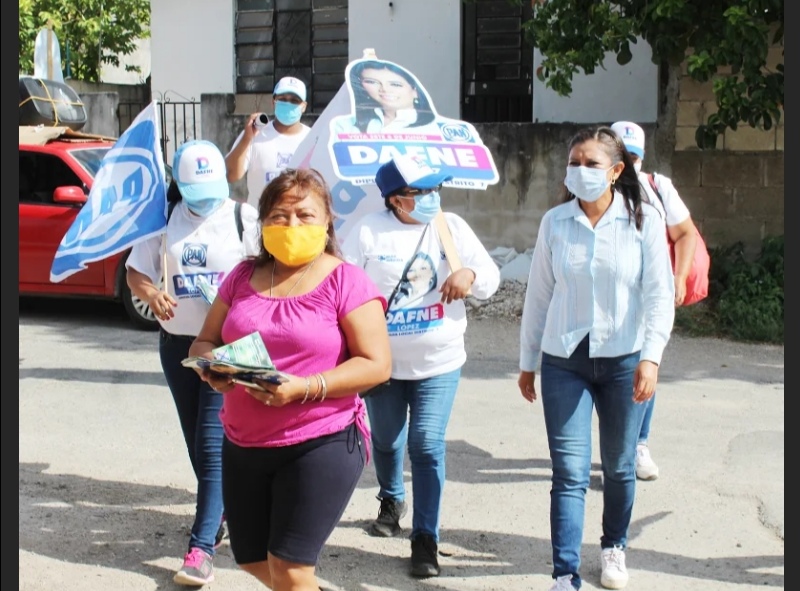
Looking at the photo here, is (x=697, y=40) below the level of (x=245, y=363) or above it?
above

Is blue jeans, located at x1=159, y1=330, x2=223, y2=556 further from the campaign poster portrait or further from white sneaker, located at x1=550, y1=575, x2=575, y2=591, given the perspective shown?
white sneaker, located at x1=550, y1=575, x2=575, y2=591

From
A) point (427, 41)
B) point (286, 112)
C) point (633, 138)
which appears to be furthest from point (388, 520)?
point (427, 41)

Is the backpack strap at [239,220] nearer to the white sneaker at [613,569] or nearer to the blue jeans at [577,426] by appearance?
the blue jeans at [577,426]

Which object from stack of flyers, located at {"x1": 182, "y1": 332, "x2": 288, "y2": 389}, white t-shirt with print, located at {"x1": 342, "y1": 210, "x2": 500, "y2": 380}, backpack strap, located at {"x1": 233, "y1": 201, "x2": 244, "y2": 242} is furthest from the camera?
backpack strap, located at {"x1": 233, "y1": 201, "x2": 244, "y2": 242}

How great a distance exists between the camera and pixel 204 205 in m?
5.12

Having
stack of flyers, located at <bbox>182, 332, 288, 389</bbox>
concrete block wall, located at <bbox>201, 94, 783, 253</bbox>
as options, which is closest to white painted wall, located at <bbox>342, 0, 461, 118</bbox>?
concrete block wall, located at <bbox>201, 94, 783, 253</bbox>

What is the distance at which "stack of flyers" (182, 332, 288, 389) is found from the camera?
351 cm

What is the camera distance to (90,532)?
5.69 metres

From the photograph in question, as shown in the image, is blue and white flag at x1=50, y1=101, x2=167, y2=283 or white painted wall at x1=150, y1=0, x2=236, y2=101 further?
white painted wall at x1=150, y1=0, x2=236, y2=101

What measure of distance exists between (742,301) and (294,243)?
8.02 meters

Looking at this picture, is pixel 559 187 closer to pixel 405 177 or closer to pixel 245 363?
pixel 405 177

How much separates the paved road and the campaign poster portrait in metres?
1.69

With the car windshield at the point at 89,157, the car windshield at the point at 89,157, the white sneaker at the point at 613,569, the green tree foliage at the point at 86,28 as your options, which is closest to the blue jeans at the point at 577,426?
the white sneaker at the point at 613,569

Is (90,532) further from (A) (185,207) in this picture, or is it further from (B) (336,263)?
(B) (336,263)
